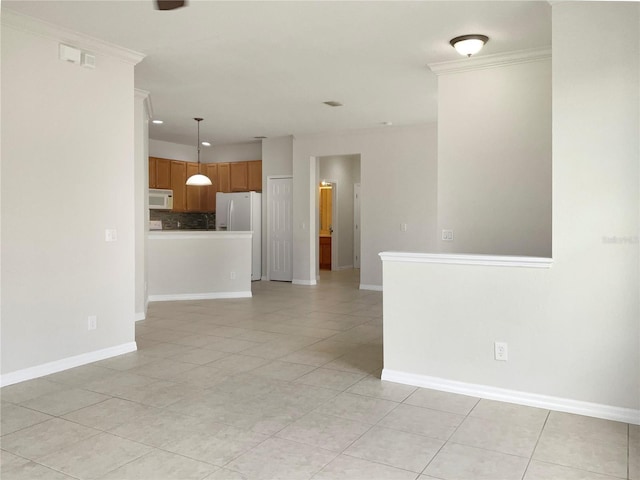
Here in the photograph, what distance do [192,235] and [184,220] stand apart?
314 cm

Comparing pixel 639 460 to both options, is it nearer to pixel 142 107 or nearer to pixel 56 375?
pixel 56 375

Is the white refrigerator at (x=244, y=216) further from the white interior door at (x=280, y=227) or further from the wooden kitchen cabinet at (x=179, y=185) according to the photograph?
the wooden kitchen cabinet at (x=179, y=185)

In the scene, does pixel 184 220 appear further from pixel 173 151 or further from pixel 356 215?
pixel 356 215

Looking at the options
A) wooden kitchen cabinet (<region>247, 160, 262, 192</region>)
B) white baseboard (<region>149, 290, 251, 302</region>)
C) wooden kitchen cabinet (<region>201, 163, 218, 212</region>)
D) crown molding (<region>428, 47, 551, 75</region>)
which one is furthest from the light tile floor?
wooden kitchen cabinet (<region>201, 163, 218, 212</region>)

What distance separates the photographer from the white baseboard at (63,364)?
376 centimetres

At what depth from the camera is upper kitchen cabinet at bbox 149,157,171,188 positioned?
958 cm

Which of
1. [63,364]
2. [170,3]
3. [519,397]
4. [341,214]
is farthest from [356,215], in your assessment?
[170,3]

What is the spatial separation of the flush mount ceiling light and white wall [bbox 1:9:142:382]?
2923mm

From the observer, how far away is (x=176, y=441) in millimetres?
2773

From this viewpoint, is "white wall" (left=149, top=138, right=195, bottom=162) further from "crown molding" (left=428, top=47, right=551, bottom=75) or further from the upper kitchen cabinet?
"crown molding" (left=428, top=47, right=551, bottom=75)

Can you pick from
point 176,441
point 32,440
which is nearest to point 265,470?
point 176,441

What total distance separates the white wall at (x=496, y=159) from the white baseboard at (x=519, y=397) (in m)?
1.56

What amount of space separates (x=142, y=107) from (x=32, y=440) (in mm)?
4239

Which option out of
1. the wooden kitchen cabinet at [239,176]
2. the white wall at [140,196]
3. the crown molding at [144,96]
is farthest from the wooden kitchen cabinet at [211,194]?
the white wall at [140,196]
